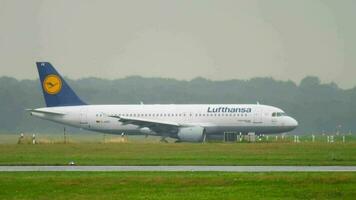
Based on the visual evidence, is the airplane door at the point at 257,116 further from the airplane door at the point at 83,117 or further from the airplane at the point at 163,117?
the airplane door at the point at 83,117

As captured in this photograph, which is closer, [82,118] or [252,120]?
[252,120]

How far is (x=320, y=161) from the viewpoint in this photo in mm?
44719

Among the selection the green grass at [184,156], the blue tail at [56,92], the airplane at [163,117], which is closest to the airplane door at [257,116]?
the airplane at [163,117]

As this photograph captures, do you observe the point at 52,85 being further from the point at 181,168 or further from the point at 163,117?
the point at 181,168

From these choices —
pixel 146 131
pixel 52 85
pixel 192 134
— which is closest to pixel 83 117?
pixel 52 85

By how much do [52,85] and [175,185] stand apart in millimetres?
57271

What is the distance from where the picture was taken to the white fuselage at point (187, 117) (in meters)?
77.9

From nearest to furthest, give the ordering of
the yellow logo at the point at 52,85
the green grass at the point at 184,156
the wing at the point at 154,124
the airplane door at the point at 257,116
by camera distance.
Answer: the green grass at the point at 184,156 → the airplane door at the point at 257,116 → the wing at the point at 154,124 → the yellow logo at the point at 52,85

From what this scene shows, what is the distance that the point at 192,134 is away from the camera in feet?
256

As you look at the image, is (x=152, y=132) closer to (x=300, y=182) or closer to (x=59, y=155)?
(x=59, y=155)

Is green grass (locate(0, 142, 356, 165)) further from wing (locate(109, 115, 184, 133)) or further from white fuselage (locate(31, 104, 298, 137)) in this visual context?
white fuselage (locate(31, 104, 298, 137))

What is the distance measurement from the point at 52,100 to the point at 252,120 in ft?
68.0

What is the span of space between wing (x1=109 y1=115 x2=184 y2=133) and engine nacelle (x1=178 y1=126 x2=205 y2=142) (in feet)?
3.72

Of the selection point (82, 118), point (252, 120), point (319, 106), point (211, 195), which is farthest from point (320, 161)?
point (319, 106)
